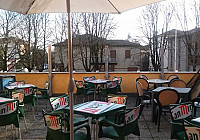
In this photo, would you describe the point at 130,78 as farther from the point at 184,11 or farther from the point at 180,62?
the point at 180,62

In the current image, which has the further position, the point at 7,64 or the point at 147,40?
the point at 147,40

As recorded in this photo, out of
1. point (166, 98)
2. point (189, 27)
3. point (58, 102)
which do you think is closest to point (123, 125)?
point (58, 102)

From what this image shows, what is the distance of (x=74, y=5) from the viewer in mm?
3004

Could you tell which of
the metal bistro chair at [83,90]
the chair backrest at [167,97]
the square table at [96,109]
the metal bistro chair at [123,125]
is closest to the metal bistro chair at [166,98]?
the chair backrest at [167,97]

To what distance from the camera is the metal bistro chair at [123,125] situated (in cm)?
253

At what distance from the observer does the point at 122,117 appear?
2.73m

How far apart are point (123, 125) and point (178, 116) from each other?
83 cm

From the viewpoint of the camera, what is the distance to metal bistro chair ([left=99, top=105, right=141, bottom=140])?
8.31 ft

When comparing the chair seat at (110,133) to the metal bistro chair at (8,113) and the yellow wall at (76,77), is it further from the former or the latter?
the yellow wall at (76,77)

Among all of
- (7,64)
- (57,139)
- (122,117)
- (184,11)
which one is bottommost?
(57,139)

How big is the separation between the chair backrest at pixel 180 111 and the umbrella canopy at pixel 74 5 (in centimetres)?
152

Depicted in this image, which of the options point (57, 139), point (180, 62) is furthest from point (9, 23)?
point (180, 62)

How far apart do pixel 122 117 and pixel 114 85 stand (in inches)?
134

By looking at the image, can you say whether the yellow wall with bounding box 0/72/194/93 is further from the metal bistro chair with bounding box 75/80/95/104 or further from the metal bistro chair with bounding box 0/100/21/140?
the metal bistro chair with bounding box 0/100/21/140
